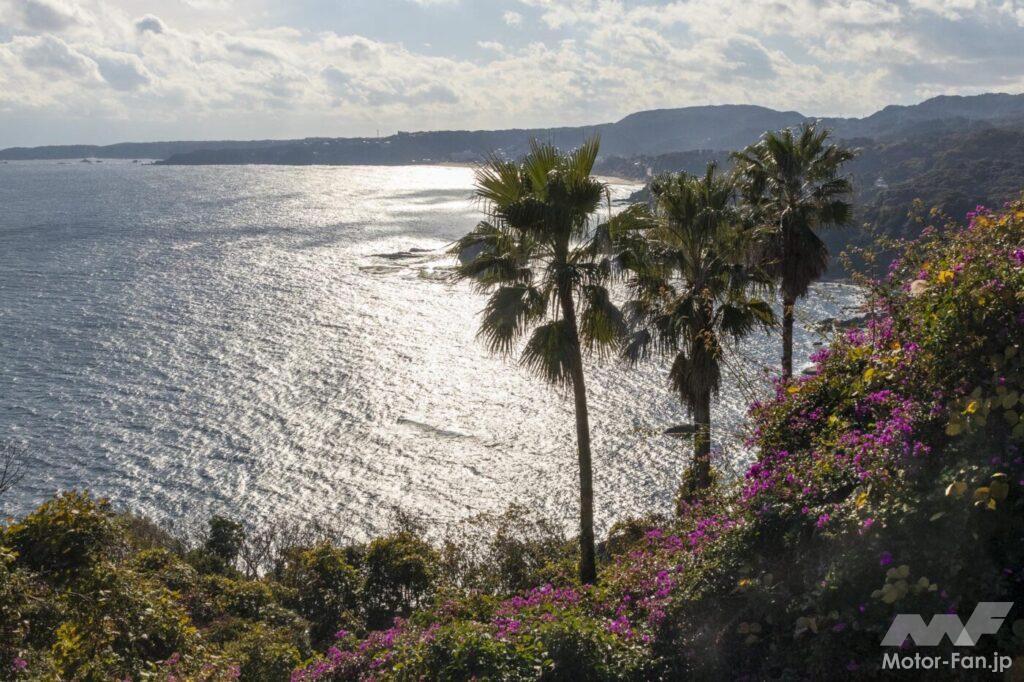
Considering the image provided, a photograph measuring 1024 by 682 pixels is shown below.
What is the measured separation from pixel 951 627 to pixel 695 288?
12197mm

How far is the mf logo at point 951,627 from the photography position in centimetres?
685

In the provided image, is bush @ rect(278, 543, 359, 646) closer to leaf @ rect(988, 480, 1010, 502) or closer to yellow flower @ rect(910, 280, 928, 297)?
yellow flower @ rect(910, 280, 928, 297)

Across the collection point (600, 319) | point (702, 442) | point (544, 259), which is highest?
point (544, 259)

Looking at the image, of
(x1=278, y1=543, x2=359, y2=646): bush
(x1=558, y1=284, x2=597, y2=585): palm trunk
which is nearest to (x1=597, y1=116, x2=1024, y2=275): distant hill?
(x1=558, y1=284, x2=597, y2=585): palm trunk

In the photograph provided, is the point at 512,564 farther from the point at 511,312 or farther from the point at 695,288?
the point at 695,288

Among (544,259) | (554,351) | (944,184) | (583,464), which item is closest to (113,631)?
(554,351)

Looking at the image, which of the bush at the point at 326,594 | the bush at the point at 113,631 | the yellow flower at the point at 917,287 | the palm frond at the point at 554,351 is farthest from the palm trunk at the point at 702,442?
the bush at the point at 326,594

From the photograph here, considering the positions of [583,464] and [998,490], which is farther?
[583,464]

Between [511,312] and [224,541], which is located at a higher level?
[511,312]

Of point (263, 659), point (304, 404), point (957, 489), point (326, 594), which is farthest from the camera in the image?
point (304, 404)

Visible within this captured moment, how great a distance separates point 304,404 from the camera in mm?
59625

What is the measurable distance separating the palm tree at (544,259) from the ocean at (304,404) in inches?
158

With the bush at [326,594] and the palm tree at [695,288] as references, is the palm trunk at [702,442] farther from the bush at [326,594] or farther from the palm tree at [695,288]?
the bush at [326,594]

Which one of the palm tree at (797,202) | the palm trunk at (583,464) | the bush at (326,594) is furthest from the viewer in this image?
the palm tree at (797,202)
